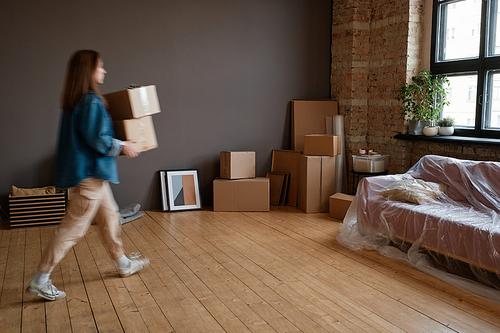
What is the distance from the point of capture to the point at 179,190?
4801 millimetres

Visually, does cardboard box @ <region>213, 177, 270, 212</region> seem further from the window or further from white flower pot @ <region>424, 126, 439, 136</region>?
the window

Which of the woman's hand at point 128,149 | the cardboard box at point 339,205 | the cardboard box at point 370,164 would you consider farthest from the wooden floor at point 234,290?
the cardboard box at point 370,164

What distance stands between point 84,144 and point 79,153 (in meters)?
0.06

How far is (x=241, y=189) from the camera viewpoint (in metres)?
4.75

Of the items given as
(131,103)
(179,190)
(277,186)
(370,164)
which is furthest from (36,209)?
(370,164)

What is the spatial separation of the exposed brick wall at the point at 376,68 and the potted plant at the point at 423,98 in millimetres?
132

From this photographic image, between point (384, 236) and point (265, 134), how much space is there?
2.31 metres

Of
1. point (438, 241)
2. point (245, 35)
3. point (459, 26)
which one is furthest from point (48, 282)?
point (459, 26)

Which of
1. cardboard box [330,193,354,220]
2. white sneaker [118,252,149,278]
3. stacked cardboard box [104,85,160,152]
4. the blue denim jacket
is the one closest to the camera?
the blue denim jacket

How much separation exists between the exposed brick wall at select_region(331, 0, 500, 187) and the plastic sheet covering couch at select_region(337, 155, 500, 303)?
1.07 metres

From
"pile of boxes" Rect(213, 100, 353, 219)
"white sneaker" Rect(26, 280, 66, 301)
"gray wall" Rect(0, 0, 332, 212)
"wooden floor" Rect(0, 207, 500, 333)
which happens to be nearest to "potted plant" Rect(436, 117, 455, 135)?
"pile of boxes" Rect(213, 100, 353, 219)

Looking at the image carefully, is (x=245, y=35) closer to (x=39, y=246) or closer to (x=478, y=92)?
(x=478, y=92)

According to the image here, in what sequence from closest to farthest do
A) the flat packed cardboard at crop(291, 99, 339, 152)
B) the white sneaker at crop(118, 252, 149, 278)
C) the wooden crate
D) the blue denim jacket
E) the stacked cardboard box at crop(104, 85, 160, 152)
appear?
the blue denim jacket, the stacked cardboard box at crop(104, 85, 160, 152), the white sneaker at crop(118, 252, 149, 278), the wooden crate, the flat packed cardboard at crop(291, 99, 339, 152)

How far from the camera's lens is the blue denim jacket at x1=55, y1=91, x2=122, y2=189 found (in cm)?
244
